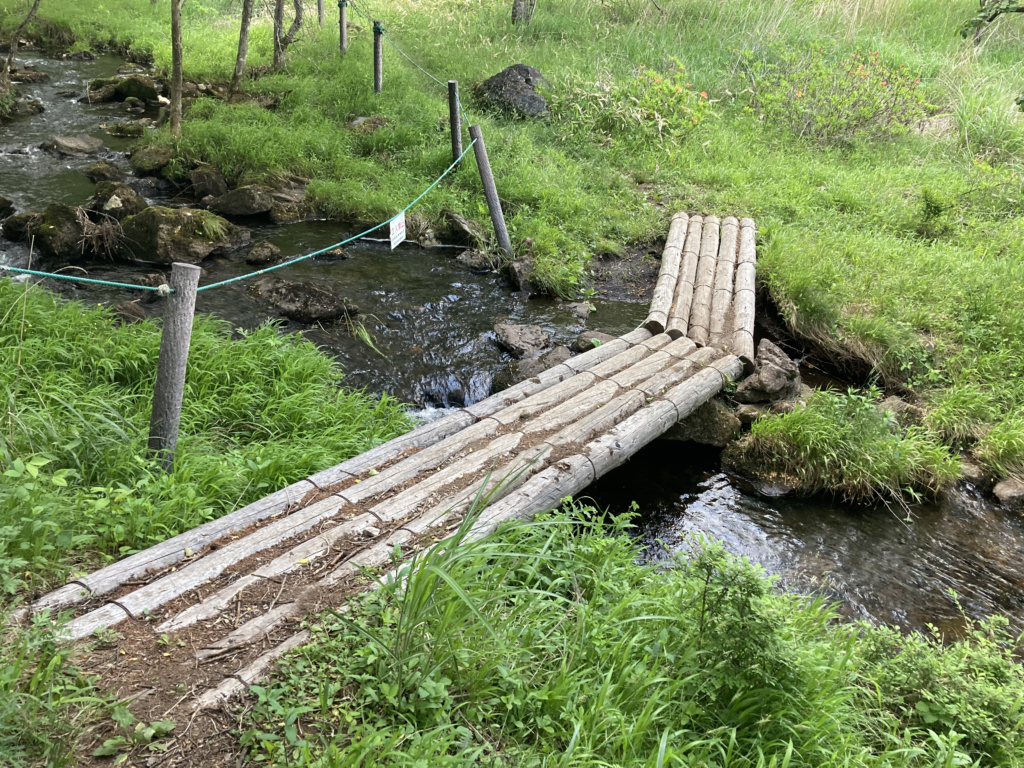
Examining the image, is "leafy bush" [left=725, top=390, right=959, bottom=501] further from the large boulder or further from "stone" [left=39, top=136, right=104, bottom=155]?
"stone" [left=39, top=136, right=104, bottom=155]

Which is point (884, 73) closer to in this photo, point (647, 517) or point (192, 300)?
point (647, 517)

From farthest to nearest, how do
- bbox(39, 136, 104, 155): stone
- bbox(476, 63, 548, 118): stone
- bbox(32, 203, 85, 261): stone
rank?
1. bbox(476, 63, 548, 118): stone
2. bbox(39, 136, 104, 155): stone
3. bbox(32, 203, 85, 261): stone

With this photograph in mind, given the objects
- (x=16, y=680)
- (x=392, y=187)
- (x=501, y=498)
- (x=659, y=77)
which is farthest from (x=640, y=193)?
(x=16, y=680)

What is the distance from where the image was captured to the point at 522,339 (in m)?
6.51

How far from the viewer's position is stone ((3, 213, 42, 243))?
283 inches

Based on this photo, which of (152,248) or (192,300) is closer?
(192,300)

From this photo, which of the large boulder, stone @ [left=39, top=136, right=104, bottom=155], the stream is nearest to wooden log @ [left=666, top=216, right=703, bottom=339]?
the stream

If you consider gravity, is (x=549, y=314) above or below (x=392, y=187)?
below

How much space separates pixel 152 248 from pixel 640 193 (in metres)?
6.10

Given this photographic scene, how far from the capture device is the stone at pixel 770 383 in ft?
18.4

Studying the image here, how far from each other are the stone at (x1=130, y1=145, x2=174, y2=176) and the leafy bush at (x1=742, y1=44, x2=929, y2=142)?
934 centimetres

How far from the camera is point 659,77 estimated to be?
10680 mm

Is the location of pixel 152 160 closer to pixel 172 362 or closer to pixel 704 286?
pixel 172 362

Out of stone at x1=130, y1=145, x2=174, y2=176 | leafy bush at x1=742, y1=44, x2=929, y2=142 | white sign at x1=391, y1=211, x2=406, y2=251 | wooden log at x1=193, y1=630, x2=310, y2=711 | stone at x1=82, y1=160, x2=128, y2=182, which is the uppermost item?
leafy bush at x1=742, y1=44, x2=929, y2=142
